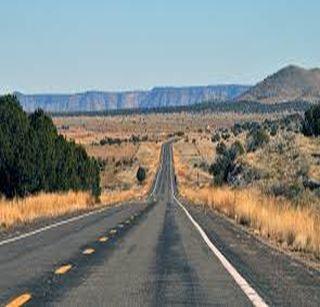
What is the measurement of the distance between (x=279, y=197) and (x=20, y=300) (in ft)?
108

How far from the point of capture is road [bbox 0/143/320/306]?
12656 millimetres

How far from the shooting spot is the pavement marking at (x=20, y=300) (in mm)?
11836

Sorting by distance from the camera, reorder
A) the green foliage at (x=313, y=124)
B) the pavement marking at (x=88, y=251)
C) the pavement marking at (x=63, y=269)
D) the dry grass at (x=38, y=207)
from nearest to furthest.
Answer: the pavement marking at (x=63, y=269) < the pavement marking at (x=88, y=251) < the dry grass at (x=38, y=207) < the green foliage at (x=313, y=124)

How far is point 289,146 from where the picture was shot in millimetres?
68812

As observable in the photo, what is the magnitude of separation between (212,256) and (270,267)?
7.86 ft

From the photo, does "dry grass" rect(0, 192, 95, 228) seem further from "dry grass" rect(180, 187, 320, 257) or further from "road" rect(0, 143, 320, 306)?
"road" rect(0, 143, 320, 306)

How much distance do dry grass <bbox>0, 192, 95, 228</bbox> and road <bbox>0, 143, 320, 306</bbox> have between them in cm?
894

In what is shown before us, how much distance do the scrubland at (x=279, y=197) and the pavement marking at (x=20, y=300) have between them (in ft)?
30.2

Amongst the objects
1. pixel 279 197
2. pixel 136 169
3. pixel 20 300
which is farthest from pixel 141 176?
pixel 20 300

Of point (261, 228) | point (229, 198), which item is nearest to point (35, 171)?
point (229, 198)

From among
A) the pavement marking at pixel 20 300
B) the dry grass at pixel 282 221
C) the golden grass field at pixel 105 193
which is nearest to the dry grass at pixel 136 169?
the golden grass field at pixel 105 193

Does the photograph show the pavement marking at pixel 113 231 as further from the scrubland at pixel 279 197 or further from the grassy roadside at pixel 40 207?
the scrubland at pixel 279 197

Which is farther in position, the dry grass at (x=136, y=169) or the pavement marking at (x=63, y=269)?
the dry grass at (x=136, y=169)

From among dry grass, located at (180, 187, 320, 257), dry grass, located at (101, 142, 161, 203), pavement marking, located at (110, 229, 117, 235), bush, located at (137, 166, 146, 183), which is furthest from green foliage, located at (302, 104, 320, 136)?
bush, located at (137, 166, 146, 183)
